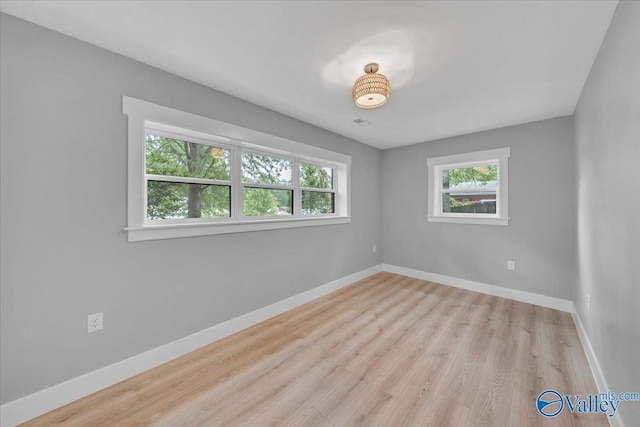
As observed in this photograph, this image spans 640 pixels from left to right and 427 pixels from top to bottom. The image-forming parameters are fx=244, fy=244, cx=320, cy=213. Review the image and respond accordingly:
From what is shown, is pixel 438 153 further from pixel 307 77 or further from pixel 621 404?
pixel 621 404

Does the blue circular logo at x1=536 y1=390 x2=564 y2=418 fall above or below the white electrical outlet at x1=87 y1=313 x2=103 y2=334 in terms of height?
below

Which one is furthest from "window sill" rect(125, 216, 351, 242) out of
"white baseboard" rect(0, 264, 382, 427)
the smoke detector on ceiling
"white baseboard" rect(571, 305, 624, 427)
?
"white baseboard" rect(571, 305, 624, 427)

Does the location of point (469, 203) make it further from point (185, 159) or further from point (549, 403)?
point (185, 159)

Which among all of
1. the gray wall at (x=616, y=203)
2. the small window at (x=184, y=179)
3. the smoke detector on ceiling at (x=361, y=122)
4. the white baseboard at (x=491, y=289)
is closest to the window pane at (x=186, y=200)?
the small window at (x=184, y=179)

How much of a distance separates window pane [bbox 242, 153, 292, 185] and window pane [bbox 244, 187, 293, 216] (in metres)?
0.12

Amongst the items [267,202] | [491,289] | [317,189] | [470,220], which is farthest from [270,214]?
[491,289]

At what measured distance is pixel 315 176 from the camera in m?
3.65

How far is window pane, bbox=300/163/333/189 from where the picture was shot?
345cm

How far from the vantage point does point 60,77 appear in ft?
5.25

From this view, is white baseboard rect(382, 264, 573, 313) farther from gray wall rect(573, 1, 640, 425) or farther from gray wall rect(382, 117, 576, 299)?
gray wall rect(573, 1, 640, 425)

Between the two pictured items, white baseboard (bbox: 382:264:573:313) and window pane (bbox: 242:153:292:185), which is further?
white baseboard (bbox: 382:264:573:313)

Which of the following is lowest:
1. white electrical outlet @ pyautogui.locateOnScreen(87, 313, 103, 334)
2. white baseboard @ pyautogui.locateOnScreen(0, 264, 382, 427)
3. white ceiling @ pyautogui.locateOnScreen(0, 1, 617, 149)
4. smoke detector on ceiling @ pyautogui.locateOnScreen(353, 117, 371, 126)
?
white baseboard @ pyautogui.locateOnScreen(0, 264, 382, 427)

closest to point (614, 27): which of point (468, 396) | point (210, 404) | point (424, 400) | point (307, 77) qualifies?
point (307, 77)

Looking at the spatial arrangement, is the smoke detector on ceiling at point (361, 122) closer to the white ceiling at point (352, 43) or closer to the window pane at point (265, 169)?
the white ceiling at point (352, 43)
